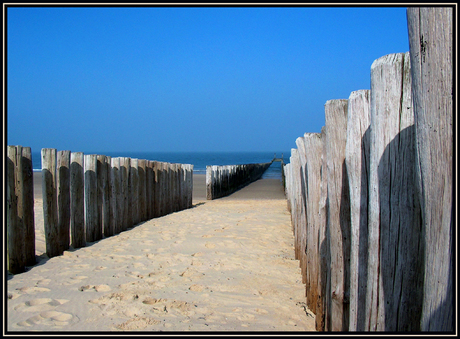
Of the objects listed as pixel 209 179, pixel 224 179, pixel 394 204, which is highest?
pixel 394 204

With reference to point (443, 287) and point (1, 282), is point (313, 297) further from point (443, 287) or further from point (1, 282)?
point (1, 282)

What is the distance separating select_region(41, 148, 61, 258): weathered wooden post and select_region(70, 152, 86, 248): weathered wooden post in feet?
1.41

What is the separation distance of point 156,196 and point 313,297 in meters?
5.63

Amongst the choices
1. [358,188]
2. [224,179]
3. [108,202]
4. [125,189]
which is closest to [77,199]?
[108,202]

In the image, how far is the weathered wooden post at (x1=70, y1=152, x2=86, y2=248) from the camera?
4.77 m

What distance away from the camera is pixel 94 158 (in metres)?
5.25

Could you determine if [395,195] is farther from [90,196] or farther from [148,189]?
[148,189]

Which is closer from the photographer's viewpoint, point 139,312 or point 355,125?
point 355,125

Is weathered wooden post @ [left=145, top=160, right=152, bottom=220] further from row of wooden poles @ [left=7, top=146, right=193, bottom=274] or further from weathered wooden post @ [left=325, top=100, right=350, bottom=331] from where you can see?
weathered wooden post @ [left=325, top=100, right=350, bottom=331]

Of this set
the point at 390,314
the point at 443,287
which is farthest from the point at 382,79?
the point at 390,314

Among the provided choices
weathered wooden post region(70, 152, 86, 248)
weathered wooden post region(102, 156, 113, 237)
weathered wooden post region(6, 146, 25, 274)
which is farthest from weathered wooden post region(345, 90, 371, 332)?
weathered wooden post region(102, 156, 113, 237)

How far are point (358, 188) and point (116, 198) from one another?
4.64 meters

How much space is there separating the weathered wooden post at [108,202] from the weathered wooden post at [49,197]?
4.13 feet

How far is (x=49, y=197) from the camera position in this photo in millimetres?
4250
